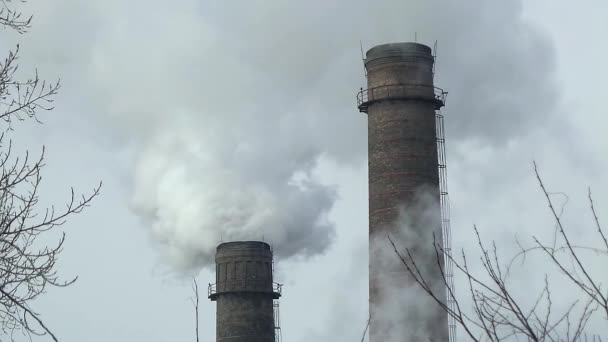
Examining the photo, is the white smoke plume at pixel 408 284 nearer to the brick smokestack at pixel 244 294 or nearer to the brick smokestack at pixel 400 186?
the brick smokestack at pixel 400 186

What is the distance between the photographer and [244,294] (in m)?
42.2

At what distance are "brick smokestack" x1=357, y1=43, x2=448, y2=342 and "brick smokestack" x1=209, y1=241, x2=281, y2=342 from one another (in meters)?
8.34

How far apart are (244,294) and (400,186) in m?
10.6

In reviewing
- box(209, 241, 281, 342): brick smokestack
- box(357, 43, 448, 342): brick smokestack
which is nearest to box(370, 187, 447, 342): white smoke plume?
box(357, 43, 448, 342): brick smokestack

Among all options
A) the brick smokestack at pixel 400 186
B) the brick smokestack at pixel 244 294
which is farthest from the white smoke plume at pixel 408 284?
the brick smokestack at pixel 244 294

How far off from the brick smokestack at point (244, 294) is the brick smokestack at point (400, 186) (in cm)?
834

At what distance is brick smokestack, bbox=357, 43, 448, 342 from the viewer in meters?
34.0

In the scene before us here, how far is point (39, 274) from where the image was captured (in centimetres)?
785

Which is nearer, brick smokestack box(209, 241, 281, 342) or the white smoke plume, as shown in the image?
the white smoke plume

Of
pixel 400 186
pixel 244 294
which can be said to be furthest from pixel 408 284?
pixel 244 294

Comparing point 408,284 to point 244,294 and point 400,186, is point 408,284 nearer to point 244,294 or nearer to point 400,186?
point 400,186

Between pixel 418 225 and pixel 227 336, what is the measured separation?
11009 mm

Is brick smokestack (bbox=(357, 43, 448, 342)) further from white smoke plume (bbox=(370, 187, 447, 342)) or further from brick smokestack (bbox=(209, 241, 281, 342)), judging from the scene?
brick smokestack (bbox=(209, 241, 281, 342))

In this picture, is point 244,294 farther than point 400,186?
Yes
